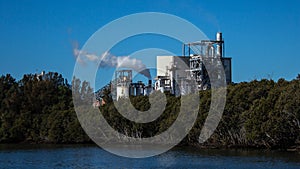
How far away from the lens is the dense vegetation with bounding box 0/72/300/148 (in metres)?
55.5

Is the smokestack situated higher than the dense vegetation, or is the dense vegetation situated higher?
the smokestack

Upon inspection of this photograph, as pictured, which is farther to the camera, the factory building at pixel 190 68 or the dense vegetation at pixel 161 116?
the factory building at pixel 190 68

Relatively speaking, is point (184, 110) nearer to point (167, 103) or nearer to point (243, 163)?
point (167, 103)

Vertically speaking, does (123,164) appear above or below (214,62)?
below

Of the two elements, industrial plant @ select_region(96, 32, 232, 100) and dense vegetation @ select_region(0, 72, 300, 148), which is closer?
dense vegetation @ select_region(0, 72, 300, 148)

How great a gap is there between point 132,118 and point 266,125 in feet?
88.7

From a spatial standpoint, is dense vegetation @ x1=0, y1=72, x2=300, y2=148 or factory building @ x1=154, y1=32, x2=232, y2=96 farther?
→ factory building @ x1=154, y1=32, x2=232, y2=96

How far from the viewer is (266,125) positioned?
5494 centimetres

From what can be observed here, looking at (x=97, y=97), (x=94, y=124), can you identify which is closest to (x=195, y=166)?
(x=94, y=124)

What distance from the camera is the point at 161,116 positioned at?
74.2 m

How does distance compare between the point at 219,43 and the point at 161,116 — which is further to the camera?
the point at 219,43

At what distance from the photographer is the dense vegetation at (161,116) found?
182 feet

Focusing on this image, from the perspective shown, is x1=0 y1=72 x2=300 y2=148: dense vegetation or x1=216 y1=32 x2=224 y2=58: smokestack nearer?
x1=0 y1=72 x2=300 y2=148: dense vegetation

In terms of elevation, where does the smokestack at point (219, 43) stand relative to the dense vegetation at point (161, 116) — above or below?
above
